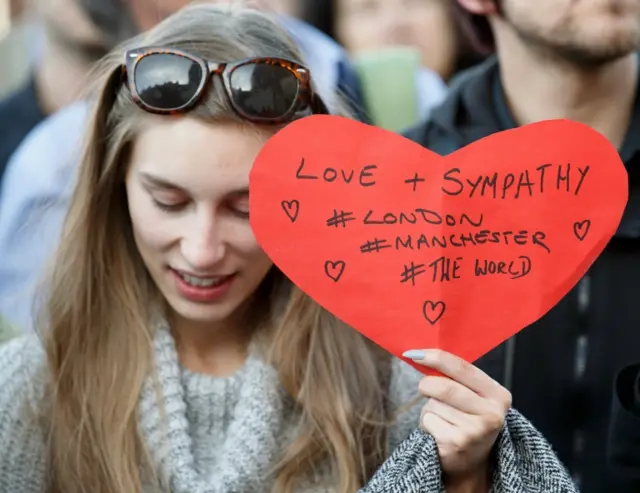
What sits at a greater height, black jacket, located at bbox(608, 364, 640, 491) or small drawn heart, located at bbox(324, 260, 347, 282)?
small drawn heart, located at bbox(324, 260, 347, 282)

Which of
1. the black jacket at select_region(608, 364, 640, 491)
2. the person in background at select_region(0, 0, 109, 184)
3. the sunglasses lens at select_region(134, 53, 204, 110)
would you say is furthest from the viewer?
the person in background at select_region(0, 0, 109, 184)

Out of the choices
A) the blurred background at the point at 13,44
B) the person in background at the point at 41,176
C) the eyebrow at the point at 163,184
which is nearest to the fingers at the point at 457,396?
the eyebrow at the point at 163,184

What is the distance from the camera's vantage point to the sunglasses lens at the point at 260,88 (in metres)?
0.93

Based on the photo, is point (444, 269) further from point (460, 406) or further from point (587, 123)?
point (587, 123)

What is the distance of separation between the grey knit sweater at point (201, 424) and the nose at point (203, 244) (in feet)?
0.54

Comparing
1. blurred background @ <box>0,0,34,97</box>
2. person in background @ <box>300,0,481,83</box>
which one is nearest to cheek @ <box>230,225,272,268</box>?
person in background @ <box>300,0,481,83</box>

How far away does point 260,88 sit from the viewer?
935 mm

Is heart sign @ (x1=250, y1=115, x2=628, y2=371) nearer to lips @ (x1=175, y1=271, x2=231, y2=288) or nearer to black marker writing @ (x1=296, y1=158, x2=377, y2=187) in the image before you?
black marker writing @ (x1=296, y1=158, x2=377, y2=187)

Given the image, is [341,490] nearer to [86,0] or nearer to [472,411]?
[472,411]

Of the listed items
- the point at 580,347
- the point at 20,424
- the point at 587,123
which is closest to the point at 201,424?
the point at 20,424

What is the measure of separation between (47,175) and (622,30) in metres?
Result: 1.02

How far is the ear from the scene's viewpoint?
51.3 inches

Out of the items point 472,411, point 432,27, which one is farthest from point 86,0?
point 472,411

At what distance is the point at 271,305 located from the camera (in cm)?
111
